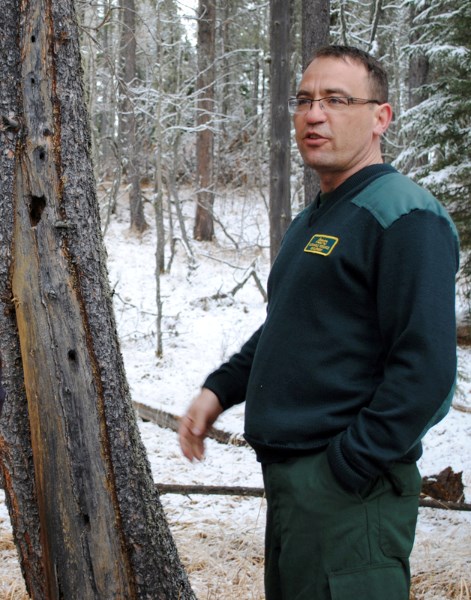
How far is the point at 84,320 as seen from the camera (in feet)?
8.45

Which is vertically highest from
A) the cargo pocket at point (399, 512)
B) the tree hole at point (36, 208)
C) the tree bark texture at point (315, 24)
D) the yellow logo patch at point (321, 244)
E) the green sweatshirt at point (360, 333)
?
the tree bark texture at point (315, 24)

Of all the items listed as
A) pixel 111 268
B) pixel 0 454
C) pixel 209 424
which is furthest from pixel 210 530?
pixel 111 268

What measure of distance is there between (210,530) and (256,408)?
3.06 metres

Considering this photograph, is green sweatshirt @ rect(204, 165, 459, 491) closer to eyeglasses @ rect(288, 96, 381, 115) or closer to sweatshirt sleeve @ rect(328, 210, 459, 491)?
sweatshirt sleeve @ rect(328, 210, 459, 491)

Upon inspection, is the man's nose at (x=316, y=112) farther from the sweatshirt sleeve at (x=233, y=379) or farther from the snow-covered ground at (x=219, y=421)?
the snow-covered ground at (x=219, y=421)

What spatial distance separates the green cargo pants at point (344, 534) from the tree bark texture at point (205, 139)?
15185mm

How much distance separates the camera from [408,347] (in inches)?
65.9

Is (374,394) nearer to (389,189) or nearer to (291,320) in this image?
(291,320)

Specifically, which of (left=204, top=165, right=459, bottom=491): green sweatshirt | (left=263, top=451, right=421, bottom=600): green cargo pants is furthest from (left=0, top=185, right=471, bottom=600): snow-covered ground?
(left=204, top=165, right=459, bottom=491): green sweatshirt

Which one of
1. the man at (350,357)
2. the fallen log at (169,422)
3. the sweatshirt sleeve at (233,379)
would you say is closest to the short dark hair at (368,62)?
the man at (350,357)

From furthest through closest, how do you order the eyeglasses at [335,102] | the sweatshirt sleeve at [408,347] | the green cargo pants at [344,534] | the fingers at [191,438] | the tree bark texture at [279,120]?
the tree bark texture at [279,120]
the fingers at [191,438]
the eyeglasses at [335,102]
the green cargo pants at [344,534]
the sweatshirt sleeve at [408,347]

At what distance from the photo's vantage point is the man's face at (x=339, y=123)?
6.52ft

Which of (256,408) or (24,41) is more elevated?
(24,41)

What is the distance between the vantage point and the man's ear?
6.63 feet
